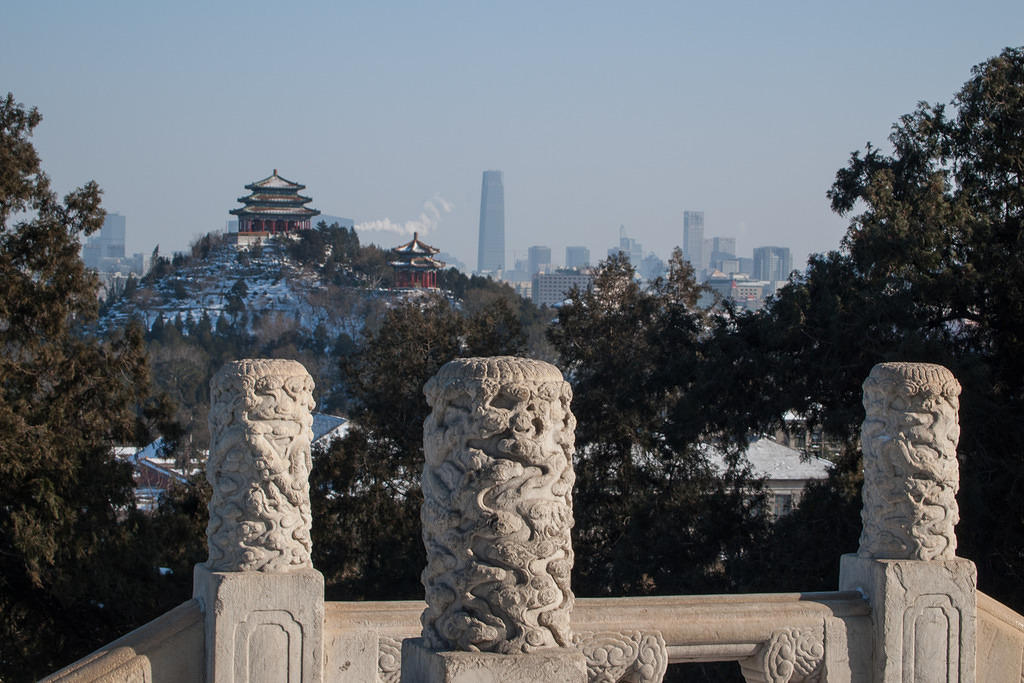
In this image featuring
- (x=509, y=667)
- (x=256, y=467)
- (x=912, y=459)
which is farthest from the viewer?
(x=912, y=459)

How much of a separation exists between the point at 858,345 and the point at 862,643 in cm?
747

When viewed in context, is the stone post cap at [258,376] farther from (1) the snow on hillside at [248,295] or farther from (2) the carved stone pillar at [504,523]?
(1) the snow on hillside at [248,295]

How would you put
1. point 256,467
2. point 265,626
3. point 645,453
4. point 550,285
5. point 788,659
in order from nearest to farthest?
1. point 265,626
2. point 256,467
3. point 788,659
4. point 645,453
5. point 550,285

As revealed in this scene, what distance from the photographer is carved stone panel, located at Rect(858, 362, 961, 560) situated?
5.15 meters

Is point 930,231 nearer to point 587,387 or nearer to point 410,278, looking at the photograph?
point 587,387

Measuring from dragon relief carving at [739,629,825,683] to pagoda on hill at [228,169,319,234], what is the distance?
77703mm

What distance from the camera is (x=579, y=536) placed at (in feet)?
49.3

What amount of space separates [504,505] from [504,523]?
5cm

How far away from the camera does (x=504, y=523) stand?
10.9ft

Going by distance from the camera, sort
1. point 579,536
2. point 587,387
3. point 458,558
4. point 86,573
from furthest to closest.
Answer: point 587,387 < point 579,536 < point 86,573 < point 458,558

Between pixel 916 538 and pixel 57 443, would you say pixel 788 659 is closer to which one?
pixel 916 538

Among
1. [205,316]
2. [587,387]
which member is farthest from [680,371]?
[205,316]

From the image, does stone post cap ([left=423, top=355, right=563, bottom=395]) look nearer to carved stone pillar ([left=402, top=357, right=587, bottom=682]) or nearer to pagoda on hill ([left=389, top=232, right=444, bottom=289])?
carved stone pillar ([left=402, top=357, right=587, bottom=682])

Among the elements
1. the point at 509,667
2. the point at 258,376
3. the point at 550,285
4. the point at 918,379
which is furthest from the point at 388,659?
the point at 550,285
